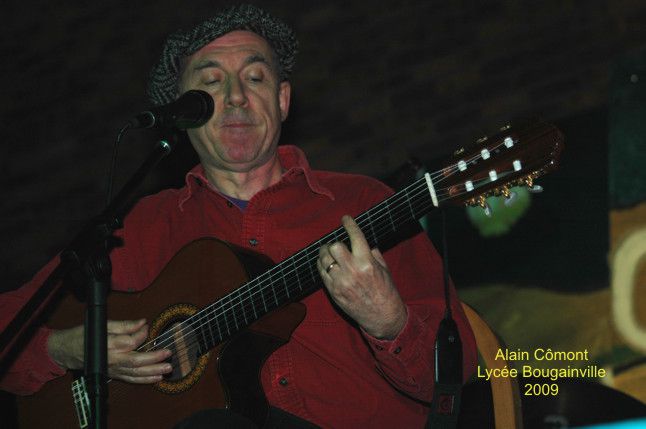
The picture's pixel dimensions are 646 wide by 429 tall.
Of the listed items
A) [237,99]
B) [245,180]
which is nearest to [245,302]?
[245,180]

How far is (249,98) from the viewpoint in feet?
10.6

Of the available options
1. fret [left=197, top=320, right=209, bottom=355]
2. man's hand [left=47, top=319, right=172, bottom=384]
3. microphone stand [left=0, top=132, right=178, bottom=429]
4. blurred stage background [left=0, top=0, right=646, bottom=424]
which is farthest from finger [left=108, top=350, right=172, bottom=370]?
blurred stage background [left=0, top=0, right=646, bottom=424]

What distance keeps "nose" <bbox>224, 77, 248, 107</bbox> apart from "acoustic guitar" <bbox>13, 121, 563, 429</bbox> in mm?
512

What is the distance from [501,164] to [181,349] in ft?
A: 3.52

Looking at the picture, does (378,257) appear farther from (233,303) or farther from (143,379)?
(143,379)

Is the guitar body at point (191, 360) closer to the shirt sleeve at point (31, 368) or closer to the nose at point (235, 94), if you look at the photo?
the shirt sleeve at point (31, 368)

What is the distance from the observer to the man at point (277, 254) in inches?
106

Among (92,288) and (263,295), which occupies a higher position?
(263,295)

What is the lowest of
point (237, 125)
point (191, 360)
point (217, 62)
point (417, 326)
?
point (417, 326)

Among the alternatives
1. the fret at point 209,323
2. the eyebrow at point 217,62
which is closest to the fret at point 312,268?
the fret at point 209,323

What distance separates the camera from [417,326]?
2.73 meters

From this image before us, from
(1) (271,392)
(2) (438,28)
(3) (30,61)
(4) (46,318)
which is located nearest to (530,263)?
(2) (438,28)

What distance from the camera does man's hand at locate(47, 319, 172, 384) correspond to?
2799 mm

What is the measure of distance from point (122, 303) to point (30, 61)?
2.53 meters
